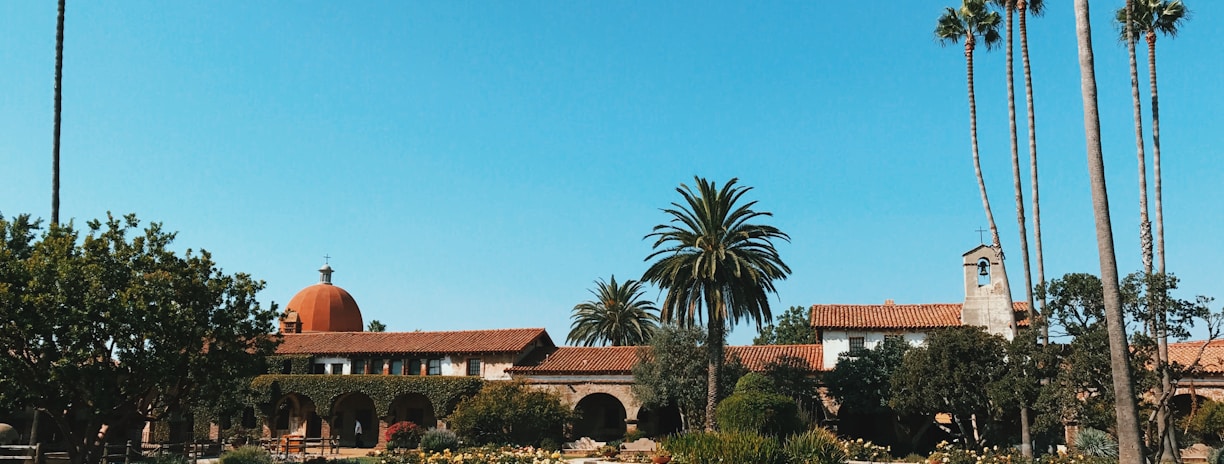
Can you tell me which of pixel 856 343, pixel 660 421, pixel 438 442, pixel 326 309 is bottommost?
pixel 438 442

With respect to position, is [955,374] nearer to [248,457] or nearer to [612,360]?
[612,360]

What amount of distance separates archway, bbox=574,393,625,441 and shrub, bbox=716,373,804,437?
51.4ft

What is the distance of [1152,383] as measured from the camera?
24.0m

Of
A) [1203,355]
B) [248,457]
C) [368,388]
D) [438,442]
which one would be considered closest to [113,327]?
[248,457]

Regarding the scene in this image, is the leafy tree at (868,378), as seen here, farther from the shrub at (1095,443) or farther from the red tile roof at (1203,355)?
the red tile roof at (1203,355)

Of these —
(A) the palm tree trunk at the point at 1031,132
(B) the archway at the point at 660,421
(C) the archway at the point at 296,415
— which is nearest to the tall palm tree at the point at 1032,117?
(A) the palm tree trunk at the point at 1031,132

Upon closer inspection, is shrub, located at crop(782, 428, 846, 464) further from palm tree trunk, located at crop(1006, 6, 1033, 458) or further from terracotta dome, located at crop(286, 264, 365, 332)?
terracotta dome, located at crop(286, 264, 365, 332)

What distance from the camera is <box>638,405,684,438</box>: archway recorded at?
1786 inches

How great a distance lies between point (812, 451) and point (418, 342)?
32.1 meters

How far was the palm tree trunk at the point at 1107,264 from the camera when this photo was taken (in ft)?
55.7

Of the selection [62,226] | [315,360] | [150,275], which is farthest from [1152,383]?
Answer: [315,360]

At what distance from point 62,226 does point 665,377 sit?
25529 millimetres

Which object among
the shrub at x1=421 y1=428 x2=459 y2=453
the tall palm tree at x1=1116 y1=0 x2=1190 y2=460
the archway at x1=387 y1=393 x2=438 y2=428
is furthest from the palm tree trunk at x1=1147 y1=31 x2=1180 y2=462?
the archway at x1=387 y1=393 x2=438 y2=428

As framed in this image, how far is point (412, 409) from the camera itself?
5078 centimetres
